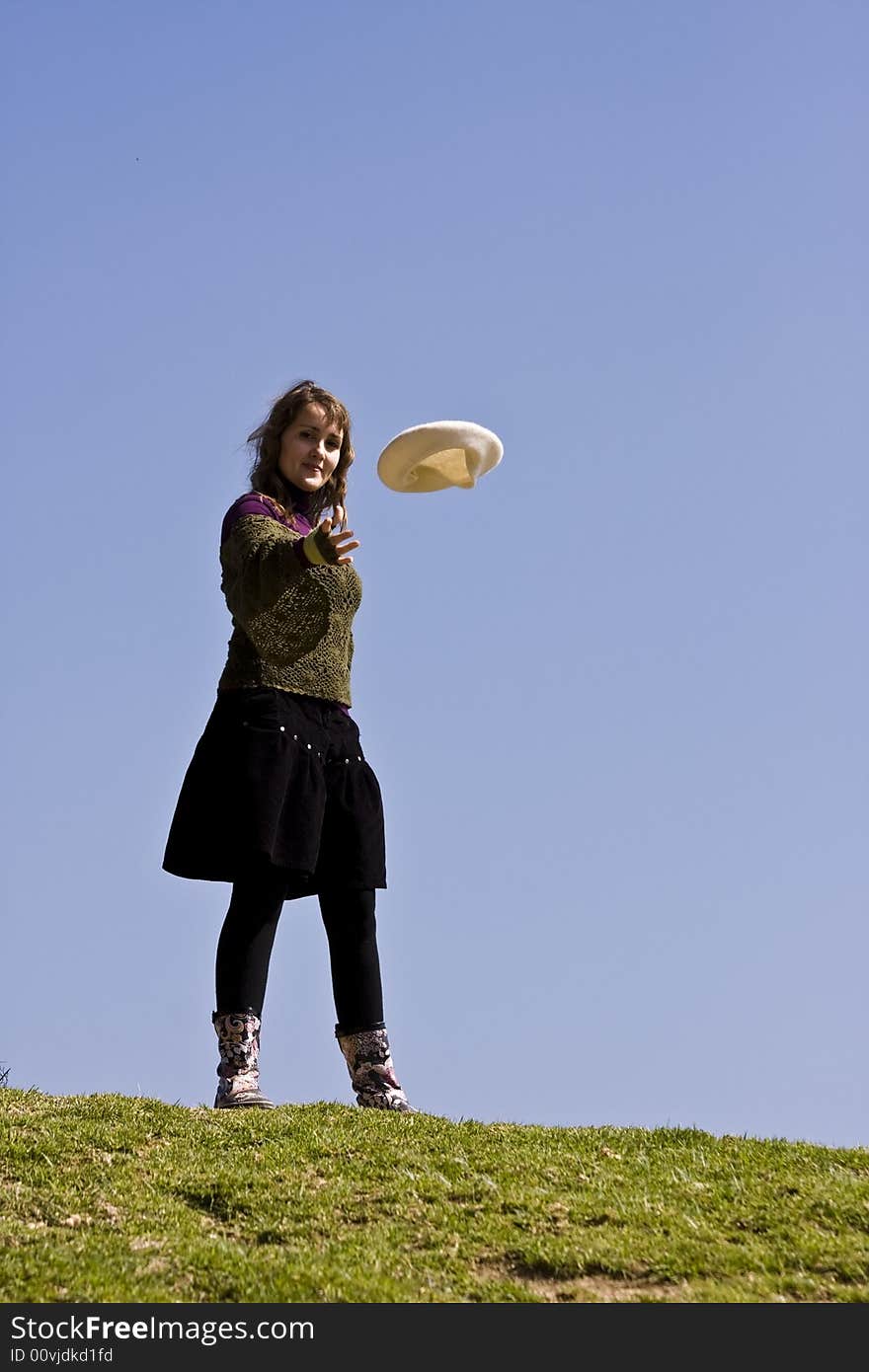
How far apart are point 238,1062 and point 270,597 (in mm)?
2500

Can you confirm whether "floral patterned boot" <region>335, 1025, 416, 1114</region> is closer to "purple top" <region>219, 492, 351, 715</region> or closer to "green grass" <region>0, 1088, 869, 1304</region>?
"green grass" <region>0, 1088, 869, 1304</region>

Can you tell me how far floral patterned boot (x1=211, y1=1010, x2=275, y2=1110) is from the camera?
25.3 ft

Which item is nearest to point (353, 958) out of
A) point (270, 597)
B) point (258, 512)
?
point (270, 597)

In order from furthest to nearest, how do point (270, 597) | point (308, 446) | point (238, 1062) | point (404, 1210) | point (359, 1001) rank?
point (308, 446), point (359, 1001), point (238, 1062), point (270, 597), point (404, 1210)

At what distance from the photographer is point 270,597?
7.69 metres

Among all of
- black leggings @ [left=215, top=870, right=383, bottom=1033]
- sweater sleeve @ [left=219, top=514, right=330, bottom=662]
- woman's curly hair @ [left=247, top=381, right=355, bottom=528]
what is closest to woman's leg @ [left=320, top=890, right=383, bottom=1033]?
black leggings @ [left=215, top=870, right=383, bottom=1033]

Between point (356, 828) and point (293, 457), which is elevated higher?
point (293, 457)

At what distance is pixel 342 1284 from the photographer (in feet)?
17.3

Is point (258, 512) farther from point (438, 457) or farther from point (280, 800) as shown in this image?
point (280, 800)

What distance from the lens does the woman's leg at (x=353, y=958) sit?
8016 millimetres

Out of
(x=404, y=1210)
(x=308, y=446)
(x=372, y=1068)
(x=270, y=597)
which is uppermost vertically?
(x=308, y=446)
